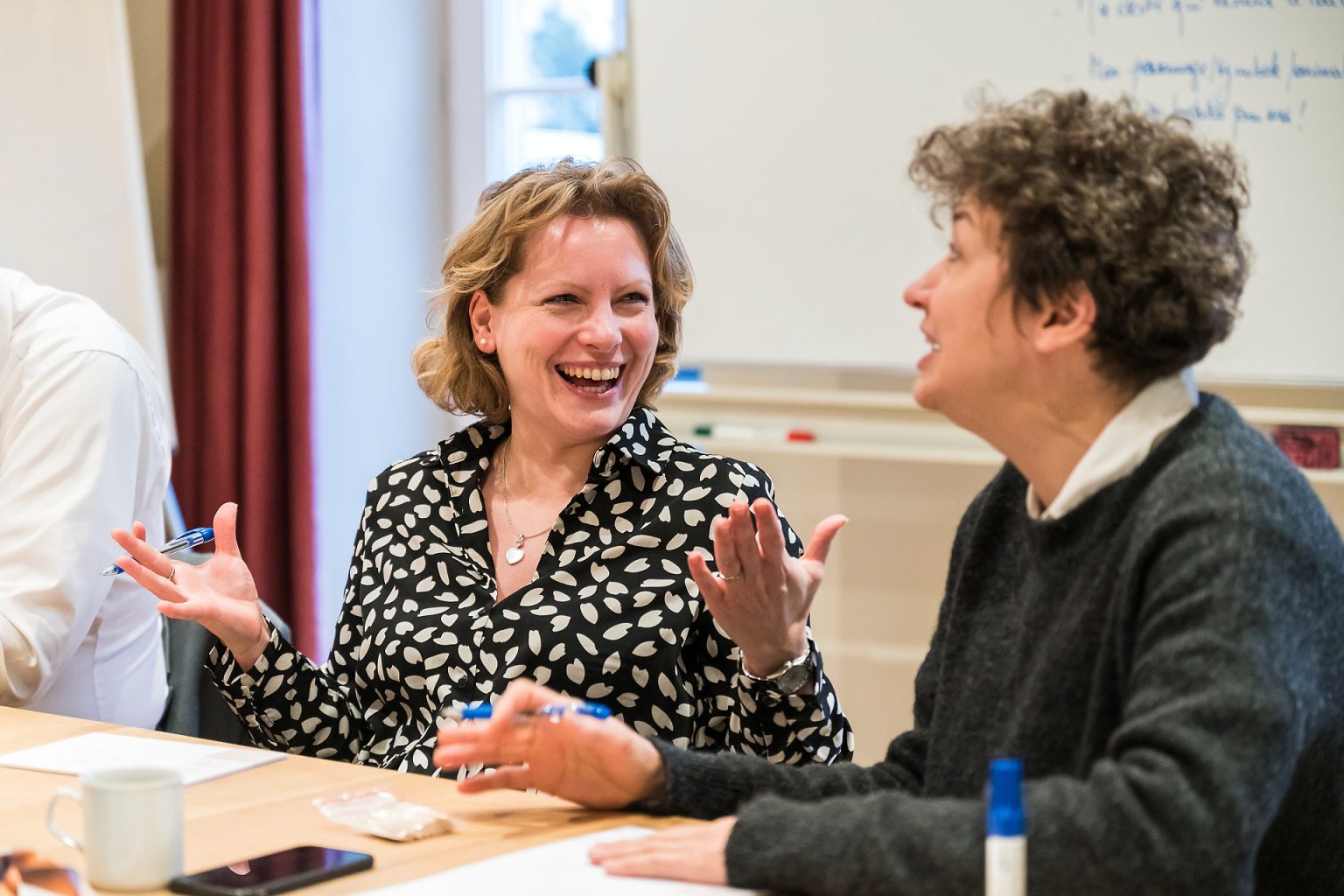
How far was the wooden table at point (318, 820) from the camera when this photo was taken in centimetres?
127

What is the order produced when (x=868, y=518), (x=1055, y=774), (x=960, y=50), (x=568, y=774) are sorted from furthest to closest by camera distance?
(x=868, y=518) < (x=960, y=50) < (x=568, y=774) < (x=1055, y=774)

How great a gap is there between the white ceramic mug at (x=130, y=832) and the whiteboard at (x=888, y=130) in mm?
1857

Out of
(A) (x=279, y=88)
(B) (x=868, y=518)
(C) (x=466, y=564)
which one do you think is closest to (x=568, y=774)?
(C) (x=466, y=564)

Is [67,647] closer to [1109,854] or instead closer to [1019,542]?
[1019,542]

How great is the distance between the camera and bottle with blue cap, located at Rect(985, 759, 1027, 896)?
3.24ft

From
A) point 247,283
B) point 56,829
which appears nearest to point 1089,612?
point 56,829

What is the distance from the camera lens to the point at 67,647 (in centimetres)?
201

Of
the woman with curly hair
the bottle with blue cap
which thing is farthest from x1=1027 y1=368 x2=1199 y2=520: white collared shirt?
the bottle with blue cap

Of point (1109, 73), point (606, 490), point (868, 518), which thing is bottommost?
point (868, 518)

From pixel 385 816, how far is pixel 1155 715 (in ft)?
2.30

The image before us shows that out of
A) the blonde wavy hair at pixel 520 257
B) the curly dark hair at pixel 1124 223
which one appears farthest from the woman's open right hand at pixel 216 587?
the curly dark hair at pixel 1124 223

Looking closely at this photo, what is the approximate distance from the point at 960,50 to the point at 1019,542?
158 cm

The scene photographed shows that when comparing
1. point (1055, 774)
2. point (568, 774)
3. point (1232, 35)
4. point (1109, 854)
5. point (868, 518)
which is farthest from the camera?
point (868, 518)

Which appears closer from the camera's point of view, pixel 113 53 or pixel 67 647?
pixel 67 647
